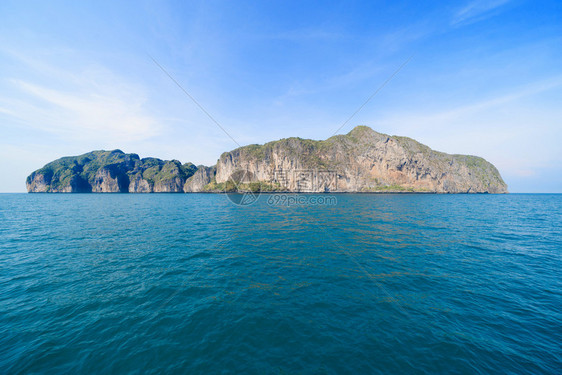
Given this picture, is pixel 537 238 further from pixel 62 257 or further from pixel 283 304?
pixel 62 257

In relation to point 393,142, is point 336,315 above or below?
below

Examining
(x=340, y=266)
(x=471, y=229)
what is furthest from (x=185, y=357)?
(x=471, y=229)

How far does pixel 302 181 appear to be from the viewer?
625 ft

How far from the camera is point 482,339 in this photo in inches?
346

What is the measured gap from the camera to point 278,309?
426 inches

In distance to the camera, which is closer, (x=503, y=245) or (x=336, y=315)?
(x=336, y=315)

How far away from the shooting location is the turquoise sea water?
7688mm

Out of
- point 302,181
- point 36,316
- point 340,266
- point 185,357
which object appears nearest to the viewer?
point 185,357

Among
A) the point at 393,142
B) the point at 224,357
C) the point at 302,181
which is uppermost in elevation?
the point at 393,142

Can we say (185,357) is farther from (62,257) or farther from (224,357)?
(62,257)

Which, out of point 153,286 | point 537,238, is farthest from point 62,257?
point 537,238

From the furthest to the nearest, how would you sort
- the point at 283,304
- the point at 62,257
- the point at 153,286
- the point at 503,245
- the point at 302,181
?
the point at 302,181 → the point at 503,245 → the point at 62,257 → the point at 153,286 → the point at 283,304

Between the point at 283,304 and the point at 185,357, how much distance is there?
5392mm

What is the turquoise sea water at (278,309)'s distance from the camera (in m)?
7.69
